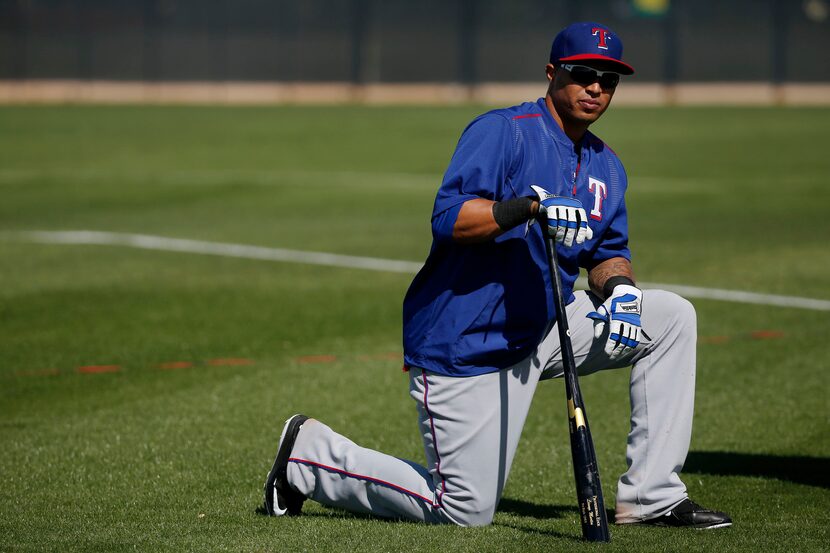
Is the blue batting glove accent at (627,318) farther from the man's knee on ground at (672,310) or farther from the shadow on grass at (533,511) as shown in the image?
the shadow on grass at (533,511)

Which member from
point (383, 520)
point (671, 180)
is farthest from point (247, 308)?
point (671, 180)

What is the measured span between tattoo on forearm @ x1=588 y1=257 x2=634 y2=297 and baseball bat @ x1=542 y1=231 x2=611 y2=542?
0.42 m

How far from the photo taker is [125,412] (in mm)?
7055

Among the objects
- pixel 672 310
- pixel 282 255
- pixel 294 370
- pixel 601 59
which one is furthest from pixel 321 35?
pixel 672 310

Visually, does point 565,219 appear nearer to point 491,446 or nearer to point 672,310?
point 672,310

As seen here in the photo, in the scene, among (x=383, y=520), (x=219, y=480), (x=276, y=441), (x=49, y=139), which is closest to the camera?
(x=383, y=520)

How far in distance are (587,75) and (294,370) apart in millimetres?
3803

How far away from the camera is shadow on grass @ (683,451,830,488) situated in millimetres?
5816

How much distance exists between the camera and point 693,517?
A: 485cm

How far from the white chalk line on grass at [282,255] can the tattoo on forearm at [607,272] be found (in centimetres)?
546

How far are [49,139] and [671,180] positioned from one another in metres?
15.2

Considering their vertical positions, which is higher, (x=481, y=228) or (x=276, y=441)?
(x=481, y=228)

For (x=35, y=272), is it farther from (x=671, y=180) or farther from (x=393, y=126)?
(x=393, y=126)

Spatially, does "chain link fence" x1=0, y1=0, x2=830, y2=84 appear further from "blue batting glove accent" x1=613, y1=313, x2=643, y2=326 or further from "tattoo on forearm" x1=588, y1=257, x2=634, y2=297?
"blue batting glove accent" x1=613, y1=313, x2=643, y2=326
